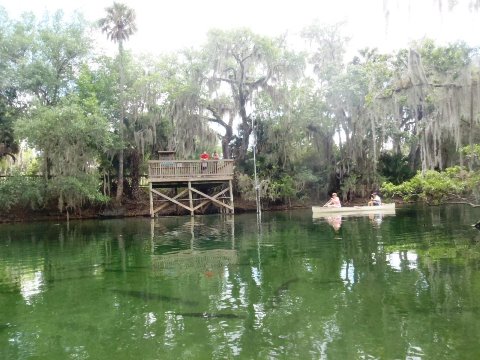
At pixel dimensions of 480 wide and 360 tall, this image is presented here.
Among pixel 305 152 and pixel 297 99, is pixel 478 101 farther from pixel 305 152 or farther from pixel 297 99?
pixel 305 152

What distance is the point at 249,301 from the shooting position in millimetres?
6734

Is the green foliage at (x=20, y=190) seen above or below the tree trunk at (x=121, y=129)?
below

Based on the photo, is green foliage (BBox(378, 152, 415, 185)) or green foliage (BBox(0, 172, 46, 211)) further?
green foliage (BBox(378, 152, 415, 185))

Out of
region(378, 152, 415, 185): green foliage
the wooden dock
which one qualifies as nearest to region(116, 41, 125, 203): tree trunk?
the wooden dock

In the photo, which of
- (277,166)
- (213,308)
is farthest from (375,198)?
(213,308)

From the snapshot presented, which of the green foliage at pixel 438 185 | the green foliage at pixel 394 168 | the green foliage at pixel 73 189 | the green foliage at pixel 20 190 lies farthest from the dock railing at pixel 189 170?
the green foliage at pixel 394 168

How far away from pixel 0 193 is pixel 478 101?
2408 centimetres

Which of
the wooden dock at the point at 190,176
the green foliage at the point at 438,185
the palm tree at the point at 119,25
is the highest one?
the palm tree at the point at 119,25

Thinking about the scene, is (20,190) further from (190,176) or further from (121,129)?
(190,176)

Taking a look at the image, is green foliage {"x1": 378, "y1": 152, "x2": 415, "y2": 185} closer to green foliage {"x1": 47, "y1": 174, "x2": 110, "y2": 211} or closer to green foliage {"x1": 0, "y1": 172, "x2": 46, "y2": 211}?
green foliage {"x1": 47, "y1": 174, "x2": 110, "y2": 211}

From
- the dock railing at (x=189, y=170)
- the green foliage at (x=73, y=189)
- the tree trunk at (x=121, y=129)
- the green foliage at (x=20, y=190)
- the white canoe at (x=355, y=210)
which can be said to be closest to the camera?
the white canoe at (x=355, y=210)

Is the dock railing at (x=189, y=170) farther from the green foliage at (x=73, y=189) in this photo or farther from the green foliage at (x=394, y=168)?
the green foliage at (x=394, y=168)

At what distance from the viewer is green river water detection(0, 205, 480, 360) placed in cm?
493

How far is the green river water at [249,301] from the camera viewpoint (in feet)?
16.2
